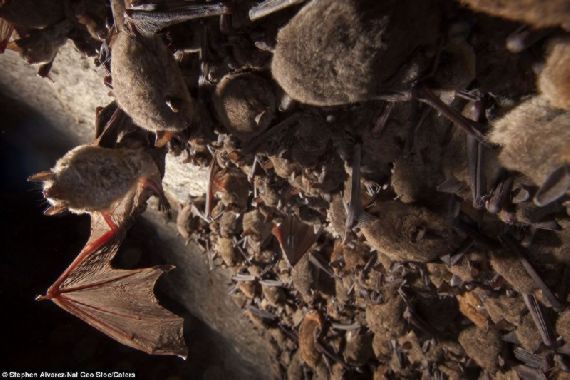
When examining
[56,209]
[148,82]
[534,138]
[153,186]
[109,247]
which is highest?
[148,82]

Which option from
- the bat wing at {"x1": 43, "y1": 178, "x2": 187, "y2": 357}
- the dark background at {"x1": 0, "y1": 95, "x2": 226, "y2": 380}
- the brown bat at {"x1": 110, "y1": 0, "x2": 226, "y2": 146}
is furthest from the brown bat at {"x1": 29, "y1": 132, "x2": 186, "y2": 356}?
the dark background at {"x1": 0, "y1": 95, "x2": 226, "y2": 380}

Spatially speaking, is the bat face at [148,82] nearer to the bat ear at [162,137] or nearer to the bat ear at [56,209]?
the bat ear at [162,137]

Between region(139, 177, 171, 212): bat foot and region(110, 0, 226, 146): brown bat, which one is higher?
region(110, 0, 226, 146): brown bat

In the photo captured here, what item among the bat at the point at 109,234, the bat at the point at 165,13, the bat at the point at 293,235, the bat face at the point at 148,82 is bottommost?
the bat at the point at 293,235

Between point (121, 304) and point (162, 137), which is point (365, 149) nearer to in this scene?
point (162, 137)

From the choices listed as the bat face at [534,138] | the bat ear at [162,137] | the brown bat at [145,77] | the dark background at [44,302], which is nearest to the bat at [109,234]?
the bat ear at [162,137]

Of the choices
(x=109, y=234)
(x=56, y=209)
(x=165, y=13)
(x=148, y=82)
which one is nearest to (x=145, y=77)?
(x=148, y=82)

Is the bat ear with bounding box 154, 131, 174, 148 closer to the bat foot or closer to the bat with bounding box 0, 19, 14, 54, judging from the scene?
the bat foot
